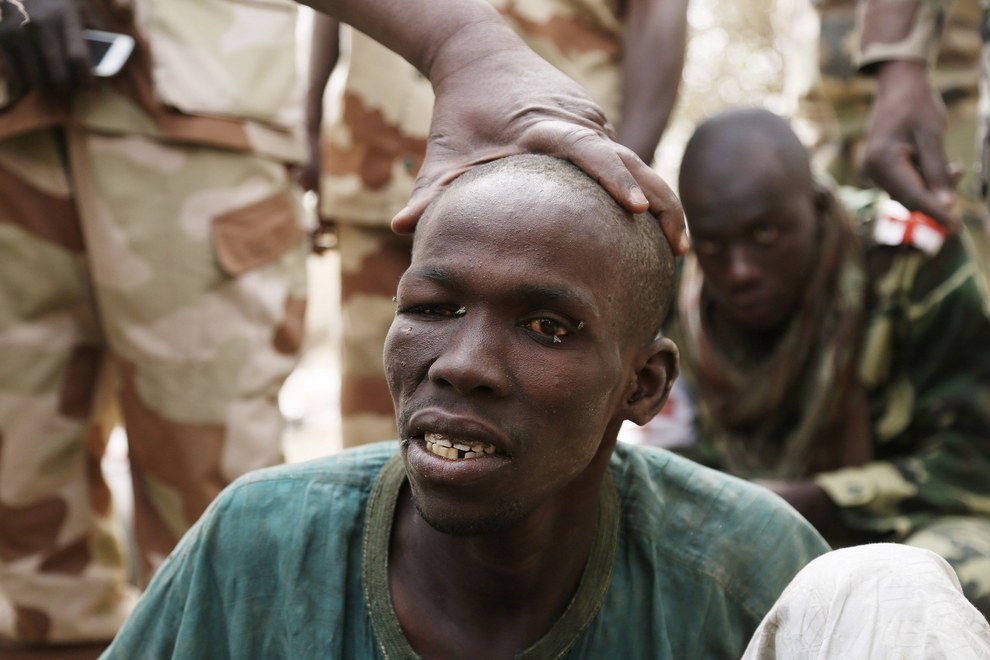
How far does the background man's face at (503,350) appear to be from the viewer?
1.80 meters

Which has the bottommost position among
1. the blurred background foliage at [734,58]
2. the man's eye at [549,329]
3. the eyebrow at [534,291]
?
the blurred background foliage at [734,58]

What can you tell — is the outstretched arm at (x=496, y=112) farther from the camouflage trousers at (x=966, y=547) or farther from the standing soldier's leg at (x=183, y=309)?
the camouflage trousers at (x=966, y=547)

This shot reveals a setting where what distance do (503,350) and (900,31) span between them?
6.86 feet

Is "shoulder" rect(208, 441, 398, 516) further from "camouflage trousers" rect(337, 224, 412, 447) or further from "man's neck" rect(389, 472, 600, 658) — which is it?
"camouflage trousers" rect(337, 224, 412, 447)

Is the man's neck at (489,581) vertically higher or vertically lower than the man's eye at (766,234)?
higher

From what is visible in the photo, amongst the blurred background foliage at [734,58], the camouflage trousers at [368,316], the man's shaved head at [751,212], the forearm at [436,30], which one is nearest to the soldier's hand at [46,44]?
the forearm at [436,30]

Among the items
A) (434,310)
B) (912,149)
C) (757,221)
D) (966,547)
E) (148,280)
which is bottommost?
(966,547)

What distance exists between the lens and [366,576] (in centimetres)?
208

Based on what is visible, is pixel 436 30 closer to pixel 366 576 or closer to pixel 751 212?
pixel 366 576

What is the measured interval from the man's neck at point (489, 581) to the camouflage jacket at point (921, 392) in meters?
1.42

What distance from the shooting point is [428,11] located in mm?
2225

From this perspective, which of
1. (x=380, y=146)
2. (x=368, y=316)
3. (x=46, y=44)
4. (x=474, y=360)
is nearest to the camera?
(x=474, y=360)

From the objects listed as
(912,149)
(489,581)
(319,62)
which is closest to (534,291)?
(489,581)

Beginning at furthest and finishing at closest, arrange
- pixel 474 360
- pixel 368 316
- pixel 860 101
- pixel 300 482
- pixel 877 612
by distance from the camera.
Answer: pixel 860 101, pixel 368 316, pixel 300 482, pixel 474 360, pixel 877 612
